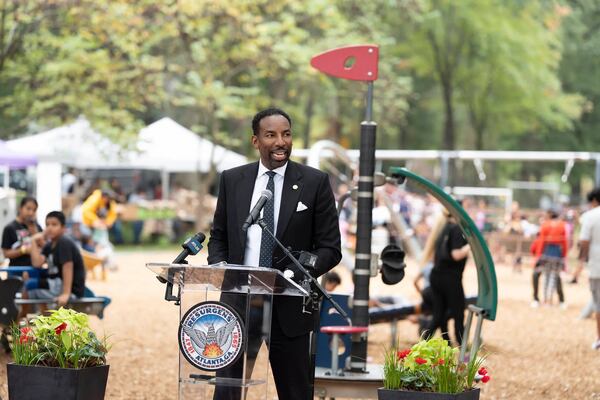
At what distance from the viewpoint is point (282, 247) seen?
6.21 m

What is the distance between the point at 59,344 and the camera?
6.95 meters

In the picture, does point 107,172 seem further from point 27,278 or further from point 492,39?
point 27,278

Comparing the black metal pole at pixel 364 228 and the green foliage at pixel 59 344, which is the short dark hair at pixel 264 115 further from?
the black metal pole at pixel 364 228

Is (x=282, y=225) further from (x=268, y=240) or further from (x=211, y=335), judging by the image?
(x=211, y=335)

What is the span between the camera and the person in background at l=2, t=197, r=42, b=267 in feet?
46.1

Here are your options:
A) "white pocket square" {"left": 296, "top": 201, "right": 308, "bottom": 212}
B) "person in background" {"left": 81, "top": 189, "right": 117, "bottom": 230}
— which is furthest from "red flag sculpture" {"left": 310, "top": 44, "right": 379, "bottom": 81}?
"person in background" {"left": 81, "top": 189, "right": 117, "bottom": 230}

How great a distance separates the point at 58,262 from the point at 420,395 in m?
7.62

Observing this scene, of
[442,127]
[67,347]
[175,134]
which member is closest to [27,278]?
[67,347]

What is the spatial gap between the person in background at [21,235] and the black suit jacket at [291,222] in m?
7.49

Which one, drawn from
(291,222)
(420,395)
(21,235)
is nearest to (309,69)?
(21,235)

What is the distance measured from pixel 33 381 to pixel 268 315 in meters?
1.33

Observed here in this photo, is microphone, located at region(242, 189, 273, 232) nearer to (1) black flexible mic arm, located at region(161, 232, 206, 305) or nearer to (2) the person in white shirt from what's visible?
(1) black flexible mic arm, located at region(161, 232, 206, 305)

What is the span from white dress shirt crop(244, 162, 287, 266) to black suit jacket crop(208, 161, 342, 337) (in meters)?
0.02

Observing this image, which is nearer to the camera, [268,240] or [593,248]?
[268,240]
